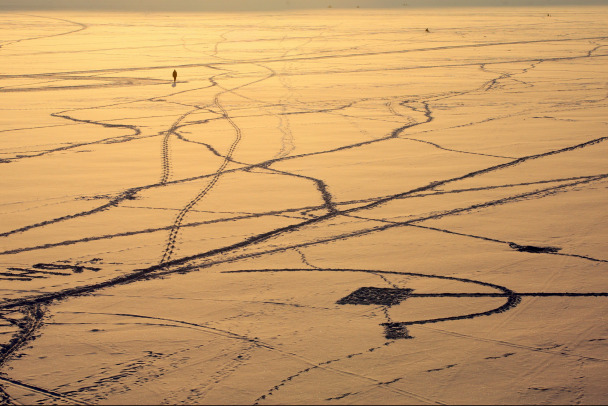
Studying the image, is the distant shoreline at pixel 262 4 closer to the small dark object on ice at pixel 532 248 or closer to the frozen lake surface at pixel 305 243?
the frozen lake surface at pixel 305 243

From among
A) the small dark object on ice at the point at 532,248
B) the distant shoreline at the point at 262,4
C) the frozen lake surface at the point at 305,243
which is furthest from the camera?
the distant shoreline at the point at 262,4

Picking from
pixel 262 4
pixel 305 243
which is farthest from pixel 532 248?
pixel 262 4

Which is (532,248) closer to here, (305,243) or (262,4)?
(305,243)

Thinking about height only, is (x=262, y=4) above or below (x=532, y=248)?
above

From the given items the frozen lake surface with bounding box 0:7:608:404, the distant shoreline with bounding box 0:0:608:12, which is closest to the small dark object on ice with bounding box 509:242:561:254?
the frozen lake surface with bounding box 0:7:608:404

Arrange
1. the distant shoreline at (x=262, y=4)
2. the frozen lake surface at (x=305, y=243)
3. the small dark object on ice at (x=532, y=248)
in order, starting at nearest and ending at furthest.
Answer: the frozen lake surface at (x=305, y=243), the small dark object on ice at (x=532, y=248), the distant shoreline at (x=262, y=4)

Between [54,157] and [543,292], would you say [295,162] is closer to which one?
[54,157]

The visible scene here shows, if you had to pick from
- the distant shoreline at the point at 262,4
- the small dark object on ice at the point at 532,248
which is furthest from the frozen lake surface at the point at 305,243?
the distant shoreline at the point at 262,4

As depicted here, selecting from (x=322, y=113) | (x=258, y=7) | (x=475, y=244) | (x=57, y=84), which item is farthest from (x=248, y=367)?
(x=258, y=7)

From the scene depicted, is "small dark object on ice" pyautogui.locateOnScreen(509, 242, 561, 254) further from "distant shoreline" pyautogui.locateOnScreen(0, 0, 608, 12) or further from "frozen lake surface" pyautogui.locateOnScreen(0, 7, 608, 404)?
"distant shoreline" pyautogui.locateOnScreen(0, 0, 608, 12)
